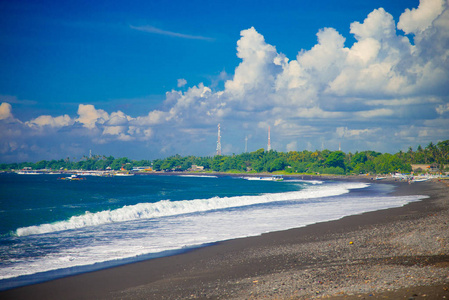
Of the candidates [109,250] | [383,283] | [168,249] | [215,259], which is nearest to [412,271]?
[383,283]

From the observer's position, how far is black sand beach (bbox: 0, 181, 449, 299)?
959 centimetres

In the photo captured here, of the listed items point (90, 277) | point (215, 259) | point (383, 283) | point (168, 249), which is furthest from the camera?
point (168, 249)

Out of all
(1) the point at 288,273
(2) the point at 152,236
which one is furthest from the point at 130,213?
(1) the point at 288,273

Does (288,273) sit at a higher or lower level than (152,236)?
higher

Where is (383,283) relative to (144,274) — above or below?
above

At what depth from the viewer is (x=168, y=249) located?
675 inches

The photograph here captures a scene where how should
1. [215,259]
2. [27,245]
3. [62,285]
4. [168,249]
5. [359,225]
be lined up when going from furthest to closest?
[359,225], [27,245], [168,249], [215,259], [62,285]

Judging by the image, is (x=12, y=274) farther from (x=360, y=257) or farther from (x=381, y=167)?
(x=381, y=167)

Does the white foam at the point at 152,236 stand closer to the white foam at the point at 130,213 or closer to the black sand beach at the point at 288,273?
the black sand beach at the point at 288,273

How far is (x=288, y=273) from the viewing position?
11836 millimetres

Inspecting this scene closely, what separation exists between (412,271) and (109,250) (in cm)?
1335

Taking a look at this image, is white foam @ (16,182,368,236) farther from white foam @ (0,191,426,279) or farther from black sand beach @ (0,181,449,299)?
black sand beach @ (0,181,449,299)

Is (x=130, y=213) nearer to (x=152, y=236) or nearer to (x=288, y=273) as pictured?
(x=152, y=236)

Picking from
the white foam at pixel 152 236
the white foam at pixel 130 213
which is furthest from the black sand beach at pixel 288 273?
the white foam at pixel 130 213
